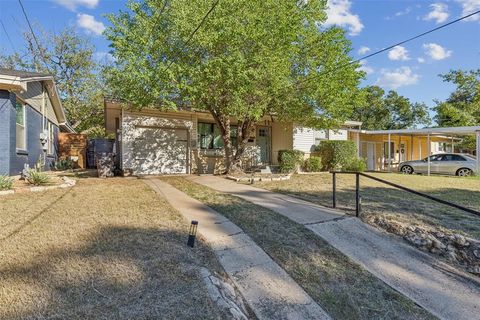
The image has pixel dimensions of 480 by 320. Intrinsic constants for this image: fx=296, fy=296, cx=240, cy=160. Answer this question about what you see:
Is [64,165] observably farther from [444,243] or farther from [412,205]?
[444,243]

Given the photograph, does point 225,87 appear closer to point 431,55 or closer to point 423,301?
point 423,301

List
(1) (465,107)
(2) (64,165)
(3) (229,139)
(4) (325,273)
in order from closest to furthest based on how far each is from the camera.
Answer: (4) (325,273)
(3) (229,139)
(2) (64,165)
(1) (465,107)

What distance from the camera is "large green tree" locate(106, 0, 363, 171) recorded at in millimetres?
9188

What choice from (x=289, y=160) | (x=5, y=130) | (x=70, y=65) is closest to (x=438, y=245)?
(x=289, y=160)

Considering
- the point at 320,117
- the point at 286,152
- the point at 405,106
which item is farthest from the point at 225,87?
the point at 405,106

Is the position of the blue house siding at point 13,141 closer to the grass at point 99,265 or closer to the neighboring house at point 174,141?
the neighboring house at point 174,141

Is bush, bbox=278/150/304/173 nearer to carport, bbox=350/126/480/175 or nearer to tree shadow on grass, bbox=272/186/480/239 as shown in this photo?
tree shadow on grass, bbox=272/186/480/239

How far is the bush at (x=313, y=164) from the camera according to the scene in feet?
52.0

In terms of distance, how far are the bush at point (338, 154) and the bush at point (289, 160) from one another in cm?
221

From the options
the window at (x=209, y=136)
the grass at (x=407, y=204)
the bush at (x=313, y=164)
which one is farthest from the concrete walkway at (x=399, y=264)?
the bush at (x=313, y=164)

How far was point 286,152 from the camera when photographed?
15.1 metres

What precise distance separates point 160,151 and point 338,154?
30.7ft

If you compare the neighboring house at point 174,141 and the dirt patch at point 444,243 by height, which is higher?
the neighboring house at point 174,141

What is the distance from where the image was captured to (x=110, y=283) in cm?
312
